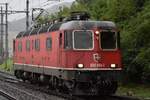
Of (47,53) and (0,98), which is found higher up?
(47,53)

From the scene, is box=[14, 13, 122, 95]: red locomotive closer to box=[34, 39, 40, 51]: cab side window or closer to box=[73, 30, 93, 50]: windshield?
box=[73, 30, 93, 50]: windshield

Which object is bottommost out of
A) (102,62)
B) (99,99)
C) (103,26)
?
(99,99)

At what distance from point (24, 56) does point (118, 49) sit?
10.2 metres

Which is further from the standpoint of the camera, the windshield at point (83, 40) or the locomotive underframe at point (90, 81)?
the windshield at point (83, 40)

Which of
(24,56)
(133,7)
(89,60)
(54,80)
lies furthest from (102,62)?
(24,56)

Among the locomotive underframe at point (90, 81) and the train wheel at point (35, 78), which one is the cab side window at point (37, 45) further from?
the locomotive underframe at point (90, 81)

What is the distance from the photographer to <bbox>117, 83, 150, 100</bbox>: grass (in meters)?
19.9

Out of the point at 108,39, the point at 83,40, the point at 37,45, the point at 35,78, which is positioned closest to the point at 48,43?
the point at 37,45

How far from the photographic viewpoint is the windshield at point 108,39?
19.3 m

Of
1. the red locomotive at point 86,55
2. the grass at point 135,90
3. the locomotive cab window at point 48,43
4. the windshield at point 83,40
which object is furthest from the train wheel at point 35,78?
the windshield at point 83,40

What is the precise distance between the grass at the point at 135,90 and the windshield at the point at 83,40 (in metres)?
2.69

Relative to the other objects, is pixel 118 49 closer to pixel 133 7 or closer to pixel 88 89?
pixel 88 89

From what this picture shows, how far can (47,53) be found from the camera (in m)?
22.5

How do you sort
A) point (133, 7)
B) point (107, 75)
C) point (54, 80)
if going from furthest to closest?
point (133, 7), point (54, 80), point (107, 75)
